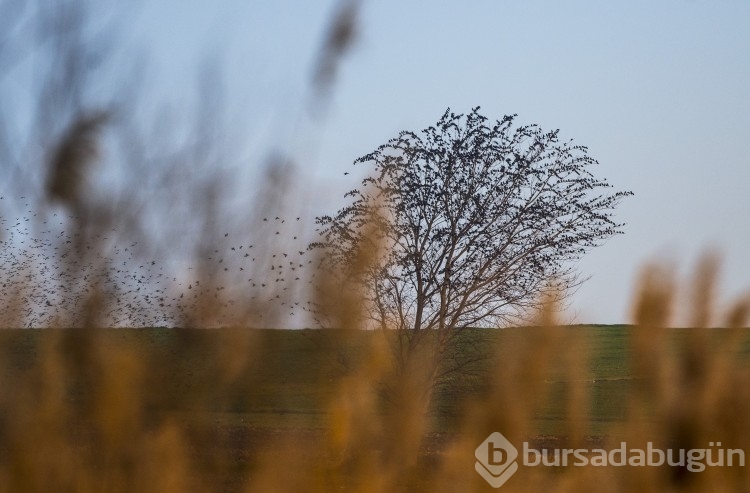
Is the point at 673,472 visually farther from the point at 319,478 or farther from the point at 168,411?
the point at 168,411

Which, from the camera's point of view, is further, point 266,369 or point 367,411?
point 266,369

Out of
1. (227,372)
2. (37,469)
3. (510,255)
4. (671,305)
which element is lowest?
(37,469)

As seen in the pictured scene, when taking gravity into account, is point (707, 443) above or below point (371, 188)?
below

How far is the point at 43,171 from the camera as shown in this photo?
1.35 m

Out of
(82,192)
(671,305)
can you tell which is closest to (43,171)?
(82,192)

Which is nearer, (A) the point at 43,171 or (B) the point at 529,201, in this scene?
(A) the point at 43,171

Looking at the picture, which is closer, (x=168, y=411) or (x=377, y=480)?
(x=377, y=480)

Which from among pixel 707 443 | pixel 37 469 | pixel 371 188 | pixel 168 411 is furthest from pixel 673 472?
pixel 37 469

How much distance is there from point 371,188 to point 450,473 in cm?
36

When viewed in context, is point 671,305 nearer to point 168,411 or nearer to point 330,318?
point 330,318

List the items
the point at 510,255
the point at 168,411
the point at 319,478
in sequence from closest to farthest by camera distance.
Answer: the point at 319,478
the point at 168,411
the point at 510,255

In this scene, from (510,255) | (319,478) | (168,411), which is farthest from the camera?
(510,255)

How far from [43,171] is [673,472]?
91 centimetres

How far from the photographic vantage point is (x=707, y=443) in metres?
1.24
